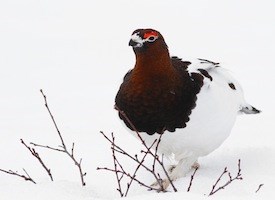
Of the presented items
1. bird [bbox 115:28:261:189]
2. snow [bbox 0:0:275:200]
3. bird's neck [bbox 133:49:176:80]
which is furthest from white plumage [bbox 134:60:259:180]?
bird's neck [bbox 133:49:176:80]

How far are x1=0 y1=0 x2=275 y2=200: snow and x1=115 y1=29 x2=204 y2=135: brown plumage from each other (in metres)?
0.39

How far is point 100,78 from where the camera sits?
28.2ft

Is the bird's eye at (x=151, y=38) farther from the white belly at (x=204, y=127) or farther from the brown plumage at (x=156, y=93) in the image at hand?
the white belly at (x=204, y=127)

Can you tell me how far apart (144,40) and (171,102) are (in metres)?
0.38

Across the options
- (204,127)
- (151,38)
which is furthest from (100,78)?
(151,38)

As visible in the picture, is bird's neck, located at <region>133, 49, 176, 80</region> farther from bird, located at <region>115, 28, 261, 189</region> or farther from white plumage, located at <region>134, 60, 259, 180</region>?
white plumage, located at <region>134, 60, 259, 180</region>

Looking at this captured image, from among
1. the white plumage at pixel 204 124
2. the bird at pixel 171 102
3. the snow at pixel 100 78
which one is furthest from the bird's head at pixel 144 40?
the snow at pixel 100 78

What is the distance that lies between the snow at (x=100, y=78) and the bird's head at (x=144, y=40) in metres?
0.75

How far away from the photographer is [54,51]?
9820mm

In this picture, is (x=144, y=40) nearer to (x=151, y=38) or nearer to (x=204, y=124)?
(x=151, y=38)

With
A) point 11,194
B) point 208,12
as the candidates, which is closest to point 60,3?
point 208,12

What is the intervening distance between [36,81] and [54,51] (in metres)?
1.57

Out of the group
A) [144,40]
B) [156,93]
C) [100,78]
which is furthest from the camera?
[100,78]

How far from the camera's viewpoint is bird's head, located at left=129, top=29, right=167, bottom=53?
151 inches
